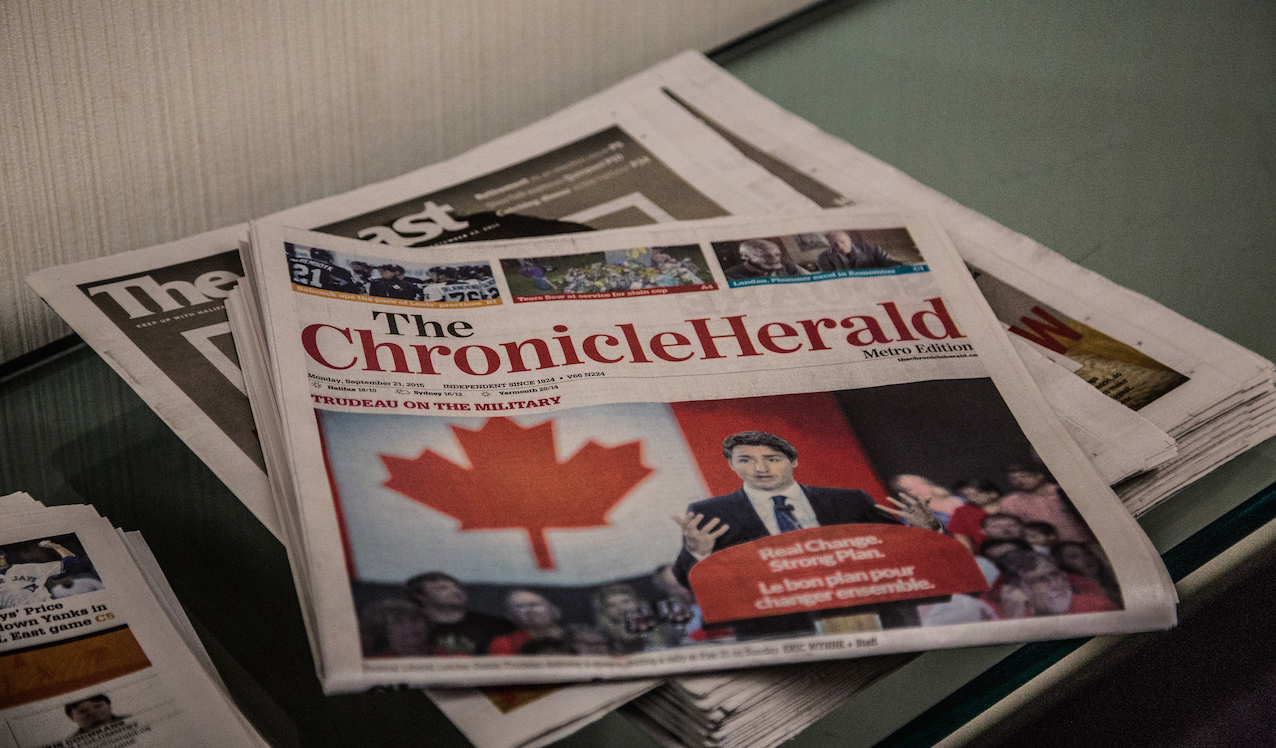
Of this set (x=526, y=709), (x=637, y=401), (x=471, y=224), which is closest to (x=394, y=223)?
(x=471, y=224)

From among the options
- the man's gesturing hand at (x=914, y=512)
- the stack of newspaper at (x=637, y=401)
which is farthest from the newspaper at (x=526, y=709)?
the man's gesturing hand at (x=914, y=512)

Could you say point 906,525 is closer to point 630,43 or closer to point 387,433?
point 387,433

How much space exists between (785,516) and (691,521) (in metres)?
0.04

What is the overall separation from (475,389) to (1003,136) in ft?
1.45

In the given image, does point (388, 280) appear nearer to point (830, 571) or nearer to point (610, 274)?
point (610, 274)

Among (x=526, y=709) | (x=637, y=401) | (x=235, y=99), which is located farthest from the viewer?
(x=235, y=99)

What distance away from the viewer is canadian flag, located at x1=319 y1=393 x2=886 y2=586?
1.29 feet

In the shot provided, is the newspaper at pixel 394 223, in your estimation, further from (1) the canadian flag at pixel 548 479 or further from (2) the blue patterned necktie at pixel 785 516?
(2) the blue patterned necktie at pixel 785 516

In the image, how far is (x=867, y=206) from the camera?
1.96 feet

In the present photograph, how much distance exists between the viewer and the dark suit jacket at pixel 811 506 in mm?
408

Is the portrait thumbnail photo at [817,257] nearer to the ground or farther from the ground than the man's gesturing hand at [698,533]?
farther from the ground

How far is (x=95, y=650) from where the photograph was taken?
38 cm

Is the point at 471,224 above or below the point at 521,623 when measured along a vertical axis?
above

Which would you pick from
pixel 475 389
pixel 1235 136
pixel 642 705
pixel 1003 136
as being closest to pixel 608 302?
pixel 475 389
